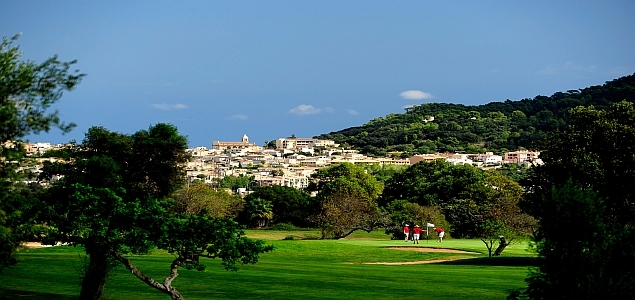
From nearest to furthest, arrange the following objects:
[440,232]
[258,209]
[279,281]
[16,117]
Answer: [16,117]
[279,281]
[440,232]
[258,209]

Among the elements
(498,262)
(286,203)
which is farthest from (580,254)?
(286,203)

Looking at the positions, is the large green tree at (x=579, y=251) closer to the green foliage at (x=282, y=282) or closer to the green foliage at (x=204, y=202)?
the green foliage at (x=282, y=282)

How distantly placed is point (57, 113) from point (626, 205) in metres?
22.5

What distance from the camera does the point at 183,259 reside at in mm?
16547

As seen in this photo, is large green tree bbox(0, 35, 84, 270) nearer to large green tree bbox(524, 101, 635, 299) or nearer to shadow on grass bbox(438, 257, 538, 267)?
large green tree bbox(524, 101, 635, 299)

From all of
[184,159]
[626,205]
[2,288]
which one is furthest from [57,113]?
[626,205]

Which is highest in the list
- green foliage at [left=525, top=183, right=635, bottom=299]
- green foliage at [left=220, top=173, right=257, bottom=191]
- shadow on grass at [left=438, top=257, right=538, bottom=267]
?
green foliage at [left=220, top=173, right=257, bottom=191]

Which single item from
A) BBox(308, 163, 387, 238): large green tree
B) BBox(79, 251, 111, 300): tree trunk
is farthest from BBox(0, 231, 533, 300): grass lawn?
BBox(308, 163, 387, 238): large green tree

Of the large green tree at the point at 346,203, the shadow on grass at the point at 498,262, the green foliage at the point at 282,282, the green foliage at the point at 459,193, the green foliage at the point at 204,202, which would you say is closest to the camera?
the green foliage at the point at 282,282

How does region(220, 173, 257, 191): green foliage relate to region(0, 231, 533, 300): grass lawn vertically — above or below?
above

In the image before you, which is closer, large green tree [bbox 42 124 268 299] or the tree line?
the tree line

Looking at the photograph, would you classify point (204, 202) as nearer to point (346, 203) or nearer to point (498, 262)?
point (346, 203)

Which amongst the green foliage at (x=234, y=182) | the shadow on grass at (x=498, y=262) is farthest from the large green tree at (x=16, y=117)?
the green foliage at (x=234, y=182)

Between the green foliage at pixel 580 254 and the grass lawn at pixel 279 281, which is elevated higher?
the green foliage at pixel 580 254
